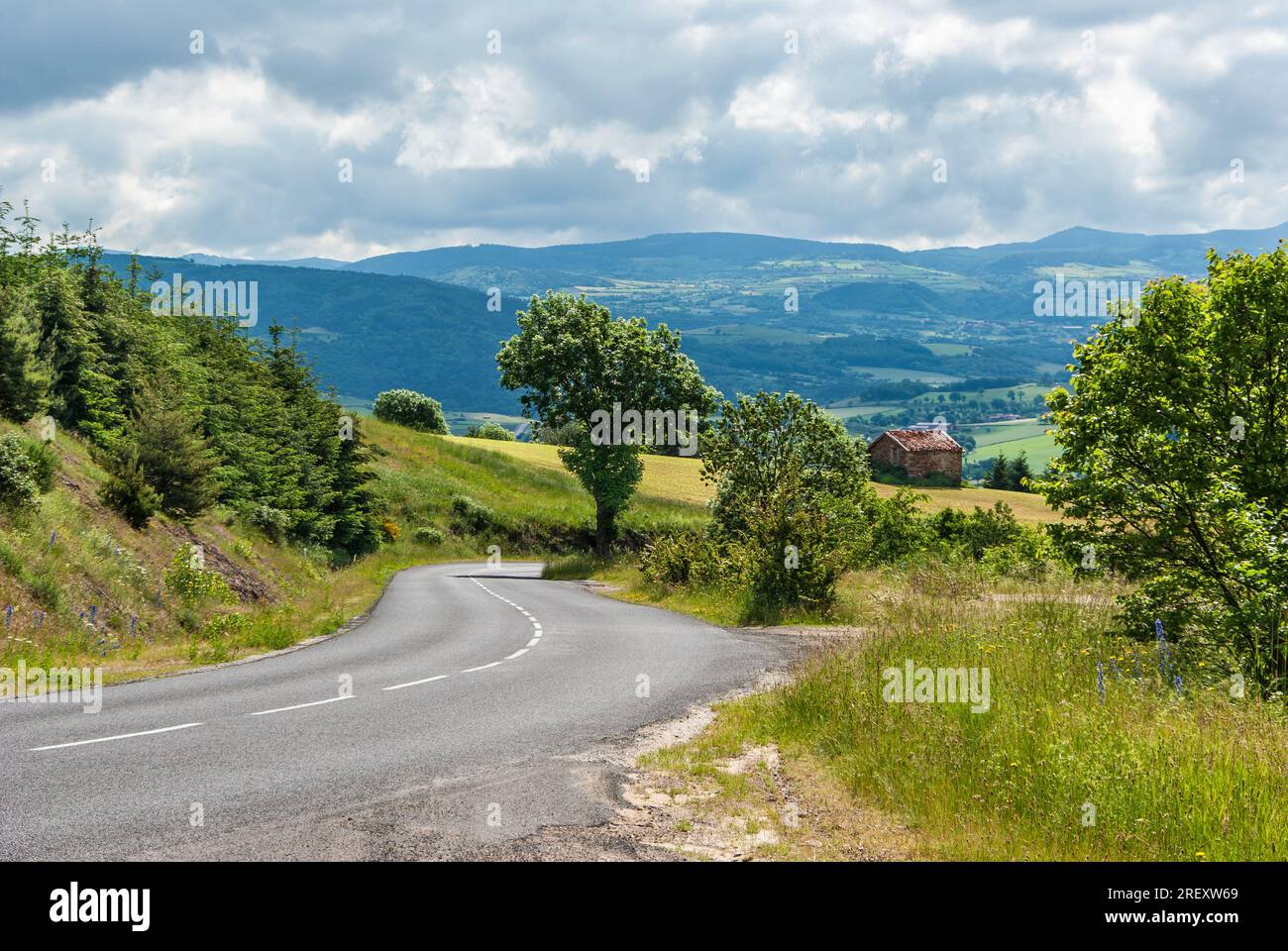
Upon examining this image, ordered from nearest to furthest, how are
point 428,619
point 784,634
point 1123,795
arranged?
point 1123,795 < point 784,634 < point 428,619

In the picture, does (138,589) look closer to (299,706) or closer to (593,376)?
(299,706)

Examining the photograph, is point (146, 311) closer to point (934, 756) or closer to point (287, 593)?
point (287, 593)

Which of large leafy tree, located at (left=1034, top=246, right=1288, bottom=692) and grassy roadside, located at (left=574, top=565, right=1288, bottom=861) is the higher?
large leafy tree, located at (left=1034, top=246, right=1288, bottom=692)

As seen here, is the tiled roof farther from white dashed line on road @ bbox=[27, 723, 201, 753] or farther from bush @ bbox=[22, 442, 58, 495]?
white dashed line on road @ bbox=[27, 723, 201, 753]

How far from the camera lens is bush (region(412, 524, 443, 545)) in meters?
68.6

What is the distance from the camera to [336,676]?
49.7ft

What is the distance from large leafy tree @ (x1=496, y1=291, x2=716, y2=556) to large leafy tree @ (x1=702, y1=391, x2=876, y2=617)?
44.2 ft

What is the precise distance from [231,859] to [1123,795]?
575 cm

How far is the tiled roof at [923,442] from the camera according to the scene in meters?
117

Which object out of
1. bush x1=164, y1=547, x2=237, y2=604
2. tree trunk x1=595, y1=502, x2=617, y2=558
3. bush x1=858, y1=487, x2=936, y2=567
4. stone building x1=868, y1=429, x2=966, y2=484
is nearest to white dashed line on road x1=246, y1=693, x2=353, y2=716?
bush x1=164, y1=547, x2=237, y2=604

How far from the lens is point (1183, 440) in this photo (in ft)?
37.9

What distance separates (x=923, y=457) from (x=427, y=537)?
67.5m

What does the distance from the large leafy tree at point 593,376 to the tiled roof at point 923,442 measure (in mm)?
68470
